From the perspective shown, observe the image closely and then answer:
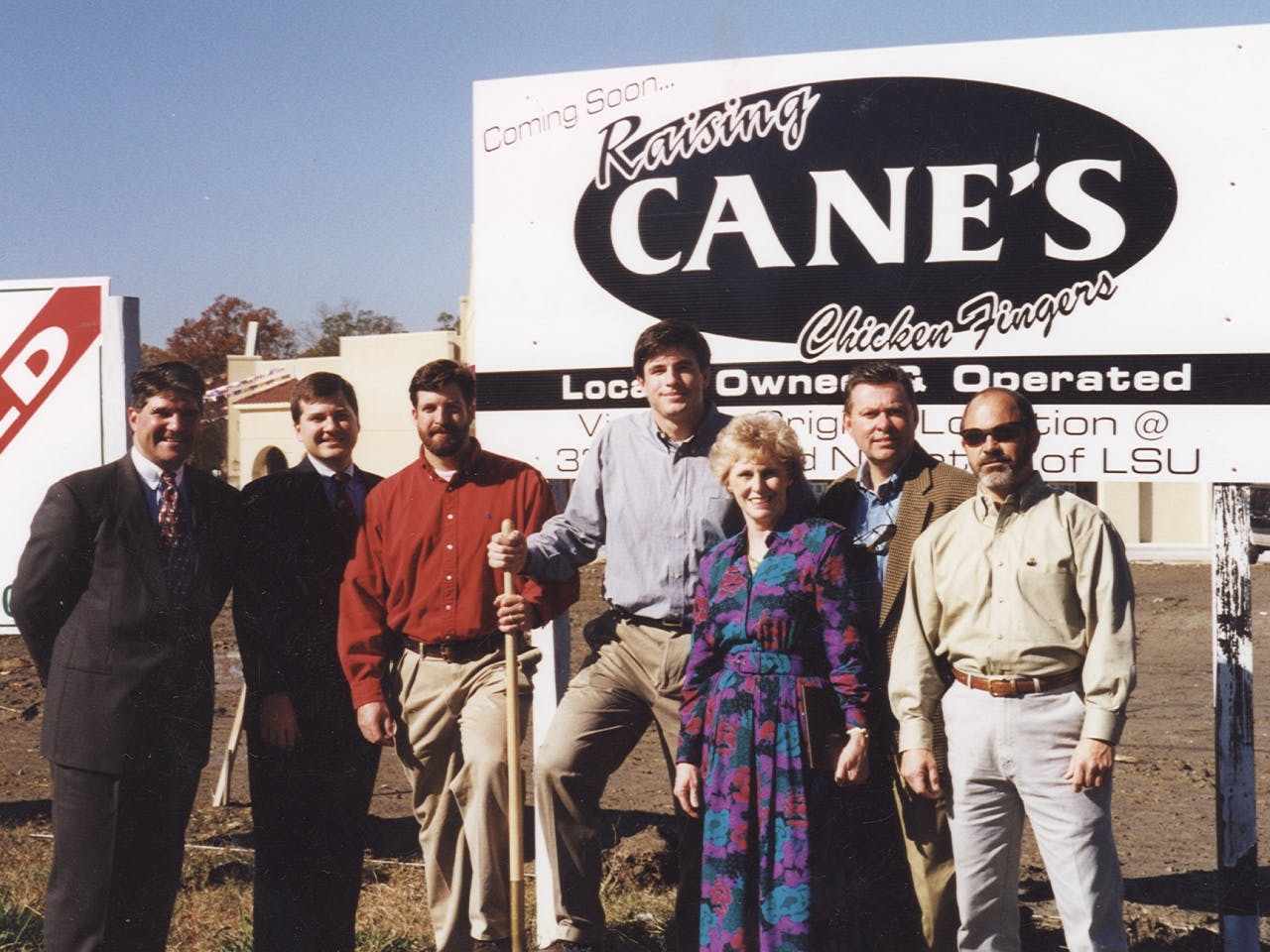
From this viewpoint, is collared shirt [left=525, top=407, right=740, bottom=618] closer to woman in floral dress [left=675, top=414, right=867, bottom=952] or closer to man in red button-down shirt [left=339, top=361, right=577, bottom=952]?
man in red button-down shirt [left=339, top=361, right=577, bottom=952]

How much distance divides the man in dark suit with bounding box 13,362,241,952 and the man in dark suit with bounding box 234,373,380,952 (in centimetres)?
25

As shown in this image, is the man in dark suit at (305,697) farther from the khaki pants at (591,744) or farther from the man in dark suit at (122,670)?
the khaki pants at (591,744)

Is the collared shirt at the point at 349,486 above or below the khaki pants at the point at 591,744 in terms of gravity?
above

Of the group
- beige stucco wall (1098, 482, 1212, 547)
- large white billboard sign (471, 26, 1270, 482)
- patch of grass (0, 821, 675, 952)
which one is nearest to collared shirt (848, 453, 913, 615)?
large white billboard sign (471, 26, 1270, 482)

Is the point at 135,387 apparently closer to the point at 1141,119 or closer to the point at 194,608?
the point at 194,608

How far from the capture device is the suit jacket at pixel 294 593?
192 inches

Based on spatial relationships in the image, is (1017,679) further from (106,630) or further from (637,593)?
(106,630)

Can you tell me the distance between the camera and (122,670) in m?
4.50

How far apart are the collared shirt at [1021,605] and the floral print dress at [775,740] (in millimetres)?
202

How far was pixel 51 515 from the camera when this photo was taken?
4.51 metres

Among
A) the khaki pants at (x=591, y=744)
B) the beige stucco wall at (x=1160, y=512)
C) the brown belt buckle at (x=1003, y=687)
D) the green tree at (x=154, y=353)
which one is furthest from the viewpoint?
the green tree at (x=154, y=353)

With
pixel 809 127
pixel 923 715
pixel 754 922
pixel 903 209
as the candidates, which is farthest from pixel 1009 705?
pixel 809 127

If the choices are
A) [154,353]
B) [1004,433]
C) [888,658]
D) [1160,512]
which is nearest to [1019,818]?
[888,658]

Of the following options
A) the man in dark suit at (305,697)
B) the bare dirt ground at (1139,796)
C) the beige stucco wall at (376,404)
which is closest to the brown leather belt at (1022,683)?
the bare dirt ground at (1139,796)
